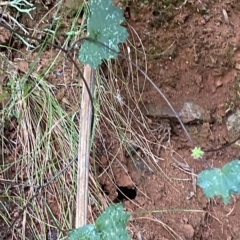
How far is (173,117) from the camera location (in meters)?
1.58

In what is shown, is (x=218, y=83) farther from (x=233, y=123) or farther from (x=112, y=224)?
(x=112, y=224)

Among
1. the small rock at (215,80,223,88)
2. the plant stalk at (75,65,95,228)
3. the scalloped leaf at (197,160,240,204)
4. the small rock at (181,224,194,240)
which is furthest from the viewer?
the small rock at (215,80,223,88)

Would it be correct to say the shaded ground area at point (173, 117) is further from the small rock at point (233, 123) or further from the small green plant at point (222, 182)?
the small green plant at point (222, 182)

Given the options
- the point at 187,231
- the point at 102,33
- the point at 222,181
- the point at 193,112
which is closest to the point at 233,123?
the point at 193,112

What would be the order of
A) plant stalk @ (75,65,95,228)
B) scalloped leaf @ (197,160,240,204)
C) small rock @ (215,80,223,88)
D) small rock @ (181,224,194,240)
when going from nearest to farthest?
1. scalloped leaf @ (197,160,240,204)
2. plant stalk @ (75,65,95,228)
3. small rock @ (181,224,194,240)
4. small rock @ (215,80,223,88)

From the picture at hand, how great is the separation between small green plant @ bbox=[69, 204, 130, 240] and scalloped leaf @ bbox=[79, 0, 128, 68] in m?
0.33

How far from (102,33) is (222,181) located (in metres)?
0.42

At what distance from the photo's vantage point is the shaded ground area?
4.88ft

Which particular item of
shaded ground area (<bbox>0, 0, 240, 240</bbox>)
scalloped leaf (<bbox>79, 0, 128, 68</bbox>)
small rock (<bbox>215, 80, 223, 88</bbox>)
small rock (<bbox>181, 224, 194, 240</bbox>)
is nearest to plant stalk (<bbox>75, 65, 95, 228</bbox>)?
scalloped leaf (<bbox>79, 0, 128, 68</bbox>)

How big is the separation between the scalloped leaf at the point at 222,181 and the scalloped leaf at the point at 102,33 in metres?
0.34

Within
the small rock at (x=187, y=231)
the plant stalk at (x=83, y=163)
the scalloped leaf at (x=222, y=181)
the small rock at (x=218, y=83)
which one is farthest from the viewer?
the small rock at (x=218, y=83)

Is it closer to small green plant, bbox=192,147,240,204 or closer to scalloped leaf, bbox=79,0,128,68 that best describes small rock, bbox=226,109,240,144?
small green plant, bbox=192,147,240,204

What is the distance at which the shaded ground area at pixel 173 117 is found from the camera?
58.6 inches

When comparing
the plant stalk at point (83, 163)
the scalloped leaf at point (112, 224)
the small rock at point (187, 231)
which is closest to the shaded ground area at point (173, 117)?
the small rock at point (187, 231)
